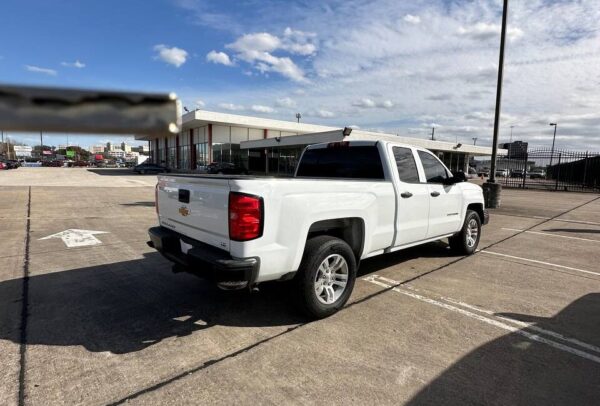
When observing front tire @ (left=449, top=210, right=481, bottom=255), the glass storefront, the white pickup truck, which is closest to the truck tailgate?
the white pickup truck

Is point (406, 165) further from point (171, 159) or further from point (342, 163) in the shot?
point (171, 159)

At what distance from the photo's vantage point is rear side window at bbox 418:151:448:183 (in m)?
6.14

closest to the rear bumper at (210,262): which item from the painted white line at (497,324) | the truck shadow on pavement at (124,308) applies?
the truck shadow on pavement at (124,308)

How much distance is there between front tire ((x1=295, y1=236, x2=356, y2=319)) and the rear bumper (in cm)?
65

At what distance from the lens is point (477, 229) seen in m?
7.54

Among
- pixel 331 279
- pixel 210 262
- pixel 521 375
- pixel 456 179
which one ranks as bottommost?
pixel 521 375

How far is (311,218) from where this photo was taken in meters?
4.10

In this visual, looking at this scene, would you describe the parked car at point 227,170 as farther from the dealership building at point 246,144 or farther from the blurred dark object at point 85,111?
the blurred dark object at point 85,111

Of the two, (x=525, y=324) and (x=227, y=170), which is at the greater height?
(x=227, y=170)

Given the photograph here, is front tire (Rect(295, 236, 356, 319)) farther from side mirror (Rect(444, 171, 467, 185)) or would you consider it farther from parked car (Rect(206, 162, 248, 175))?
parked car (Rect(206, 162, 248, 175))

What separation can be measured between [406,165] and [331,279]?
7.29 feet

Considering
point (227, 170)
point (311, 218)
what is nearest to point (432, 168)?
point (311, 218)

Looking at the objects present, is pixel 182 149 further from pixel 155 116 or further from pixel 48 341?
pixel 155 116

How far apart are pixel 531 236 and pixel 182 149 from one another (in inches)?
1659
